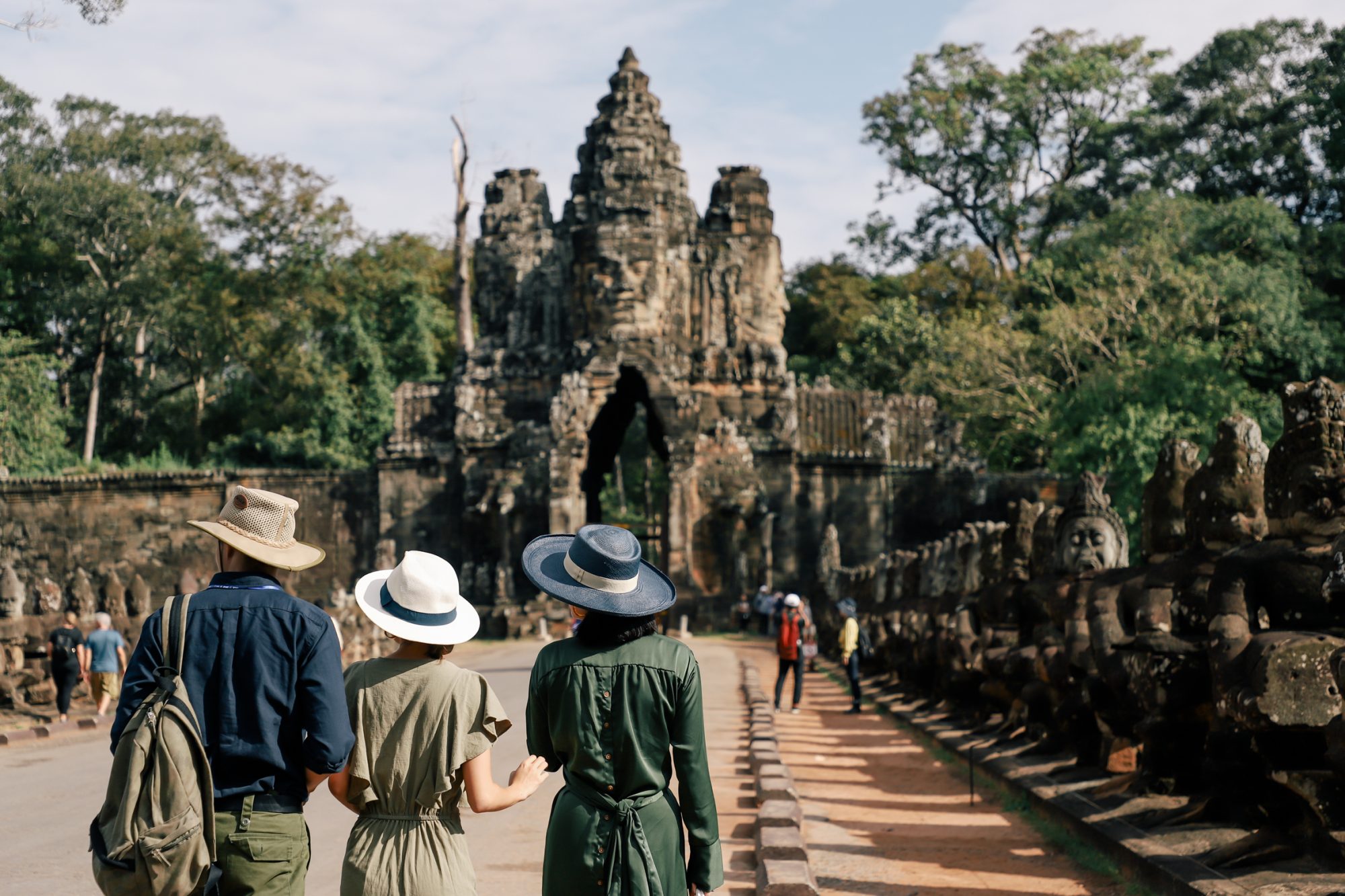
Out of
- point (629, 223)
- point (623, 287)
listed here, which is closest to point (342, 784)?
point (623, 287)

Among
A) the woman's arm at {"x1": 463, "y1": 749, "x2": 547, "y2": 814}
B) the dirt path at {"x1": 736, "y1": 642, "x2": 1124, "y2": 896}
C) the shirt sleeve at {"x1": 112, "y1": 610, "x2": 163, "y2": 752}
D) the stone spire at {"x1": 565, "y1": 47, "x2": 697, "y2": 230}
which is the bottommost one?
the dirt path at {"x1": 736, "y1": 642, "x2": 1124, "y2": 896}

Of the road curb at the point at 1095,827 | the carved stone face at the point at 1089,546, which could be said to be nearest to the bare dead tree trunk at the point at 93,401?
the road curb at the point at 1095,827

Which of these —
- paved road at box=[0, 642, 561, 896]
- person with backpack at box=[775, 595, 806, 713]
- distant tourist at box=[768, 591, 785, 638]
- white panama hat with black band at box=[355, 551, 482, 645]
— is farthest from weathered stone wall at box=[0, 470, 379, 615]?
white panama hat with black band at box=[355, 551, 482, 645]

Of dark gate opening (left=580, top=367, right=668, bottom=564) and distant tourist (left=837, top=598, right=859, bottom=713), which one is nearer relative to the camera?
distant tourist (left=837, top=598, right=859, bottom=713)

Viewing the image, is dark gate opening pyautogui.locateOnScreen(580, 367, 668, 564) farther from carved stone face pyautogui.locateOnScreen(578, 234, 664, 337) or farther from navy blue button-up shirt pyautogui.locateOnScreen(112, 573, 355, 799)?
navy blue button-up shirt pyautogui.locateOnScreen(112, 573, 355, 799)

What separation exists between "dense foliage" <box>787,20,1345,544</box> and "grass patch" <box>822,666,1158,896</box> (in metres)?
17.1

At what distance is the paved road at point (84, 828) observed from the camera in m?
7.22

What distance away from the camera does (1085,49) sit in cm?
5253

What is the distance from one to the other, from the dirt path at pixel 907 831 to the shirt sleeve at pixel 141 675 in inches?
171

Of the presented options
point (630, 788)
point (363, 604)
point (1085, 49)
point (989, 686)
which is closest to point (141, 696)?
point (363, 604)

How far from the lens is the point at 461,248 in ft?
158

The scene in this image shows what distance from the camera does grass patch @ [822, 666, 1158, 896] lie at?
A: 7516mm

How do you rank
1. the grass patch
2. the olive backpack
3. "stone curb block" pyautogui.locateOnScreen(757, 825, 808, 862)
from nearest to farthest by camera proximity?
the olive backpack → "stone curb block" pyautogui.locateOnScreen(757, 825, 808, 862) → the grass patch

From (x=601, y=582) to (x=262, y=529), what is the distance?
0.99 meters
